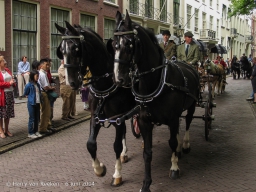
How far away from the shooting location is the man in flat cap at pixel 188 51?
780cm

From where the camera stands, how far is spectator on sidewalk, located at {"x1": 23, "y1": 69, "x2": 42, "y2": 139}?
26.1ft

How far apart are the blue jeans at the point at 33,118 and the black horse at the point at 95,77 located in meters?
3.41

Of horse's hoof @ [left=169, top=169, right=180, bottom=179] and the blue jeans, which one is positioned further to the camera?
the blue jeans

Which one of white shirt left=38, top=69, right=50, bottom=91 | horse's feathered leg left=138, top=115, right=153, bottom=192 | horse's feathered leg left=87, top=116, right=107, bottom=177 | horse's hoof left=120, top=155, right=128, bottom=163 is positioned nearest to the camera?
horse's feathered leg left=138, top=115, right=153, bottom=192

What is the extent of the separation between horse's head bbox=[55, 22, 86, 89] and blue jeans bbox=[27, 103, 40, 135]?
154 inches

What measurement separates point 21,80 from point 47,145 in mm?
7264

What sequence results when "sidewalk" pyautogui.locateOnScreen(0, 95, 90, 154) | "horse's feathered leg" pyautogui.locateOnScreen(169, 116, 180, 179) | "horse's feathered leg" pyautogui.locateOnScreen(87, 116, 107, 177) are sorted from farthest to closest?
"sidewalk" pyautogui.locateOnScreen(0, 95, 90, 154)
"horse's feathered leg" pyautogui.locateOnScreen(169, 116, 180, 179)
"horse's feathered leg" pyautogui.locateOnScreen(87, 116, 107, 177)

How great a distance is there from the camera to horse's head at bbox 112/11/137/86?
3.98m

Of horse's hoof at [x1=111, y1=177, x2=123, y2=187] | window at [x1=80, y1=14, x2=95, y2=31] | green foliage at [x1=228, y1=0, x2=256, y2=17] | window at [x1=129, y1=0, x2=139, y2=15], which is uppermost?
window at [x1=129, y1=0, x2=139, y2=15]

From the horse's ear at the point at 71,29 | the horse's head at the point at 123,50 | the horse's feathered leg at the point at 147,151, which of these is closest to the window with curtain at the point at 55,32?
the horse's ear at the point at 71,29

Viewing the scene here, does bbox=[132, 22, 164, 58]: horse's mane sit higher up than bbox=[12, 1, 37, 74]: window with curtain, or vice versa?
bbox=[12, 1, 37, 74]: window with curtain

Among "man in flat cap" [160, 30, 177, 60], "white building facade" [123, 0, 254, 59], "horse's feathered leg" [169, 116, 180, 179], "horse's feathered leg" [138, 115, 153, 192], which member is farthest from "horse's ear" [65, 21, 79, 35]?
"white building facade" [123, 0, 254, 59]

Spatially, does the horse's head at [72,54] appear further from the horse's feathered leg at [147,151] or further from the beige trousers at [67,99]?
the beige trousers at [67,99]

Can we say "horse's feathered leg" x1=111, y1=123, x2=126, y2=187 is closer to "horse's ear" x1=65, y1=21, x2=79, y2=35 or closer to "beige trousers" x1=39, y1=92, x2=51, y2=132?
"horse's ear" x1=65, y1=21, x2=79, y2=35
